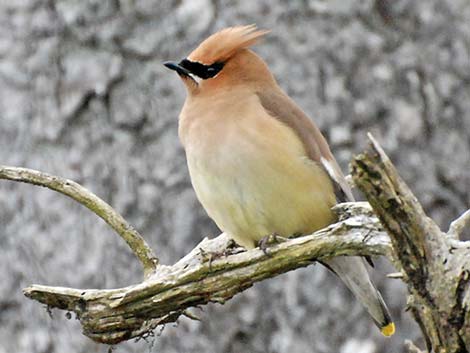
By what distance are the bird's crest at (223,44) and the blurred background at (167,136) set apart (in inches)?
36.0

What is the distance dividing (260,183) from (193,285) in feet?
2.13

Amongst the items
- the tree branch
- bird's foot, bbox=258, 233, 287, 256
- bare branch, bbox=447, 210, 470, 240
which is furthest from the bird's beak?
bare branch, bbox=447, 210, 470, 240

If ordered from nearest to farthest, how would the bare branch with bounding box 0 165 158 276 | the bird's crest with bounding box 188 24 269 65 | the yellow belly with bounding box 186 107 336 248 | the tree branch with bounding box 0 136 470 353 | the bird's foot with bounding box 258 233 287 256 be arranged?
the tree branch with bounding box 0 136 470 353, the bird's foot with bounding box 258 233 287 256, the bare branch with bounding box 0 165 158 276, the yellow belly with bounding box 186 107 336 248, the bird's crest with bounding box 188 24 269 65

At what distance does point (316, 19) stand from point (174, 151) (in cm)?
91

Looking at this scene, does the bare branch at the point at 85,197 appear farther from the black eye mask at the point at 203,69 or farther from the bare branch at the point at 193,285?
the black eye mask at the point at 203,69

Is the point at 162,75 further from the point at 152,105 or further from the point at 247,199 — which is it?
the point at 247,199

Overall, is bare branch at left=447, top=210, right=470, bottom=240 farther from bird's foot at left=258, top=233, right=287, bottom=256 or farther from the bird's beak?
the bird's beak

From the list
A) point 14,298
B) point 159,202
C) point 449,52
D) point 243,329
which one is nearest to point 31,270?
point 14,298

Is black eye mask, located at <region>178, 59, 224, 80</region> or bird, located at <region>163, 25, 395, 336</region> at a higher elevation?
black eye mask, located at <region>178, 59, 224, 80</region>

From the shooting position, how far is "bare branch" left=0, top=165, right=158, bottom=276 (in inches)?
152

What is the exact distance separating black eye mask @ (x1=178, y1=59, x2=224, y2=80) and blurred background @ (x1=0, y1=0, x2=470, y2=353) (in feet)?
2.92

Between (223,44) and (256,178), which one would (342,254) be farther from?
(223,44)

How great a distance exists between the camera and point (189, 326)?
17.5ft

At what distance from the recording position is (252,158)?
4.16m
